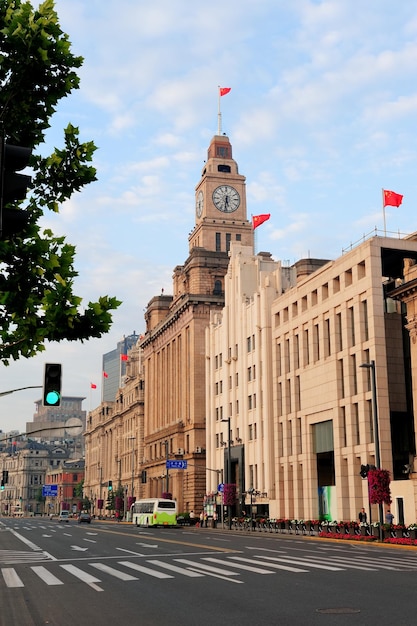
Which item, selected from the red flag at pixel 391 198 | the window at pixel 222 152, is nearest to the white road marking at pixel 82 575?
the red flag at pixel 391 198

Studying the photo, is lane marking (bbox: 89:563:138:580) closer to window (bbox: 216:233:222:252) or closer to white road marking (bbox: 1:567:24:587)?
white road marking (bbox: 1:567:24:587)

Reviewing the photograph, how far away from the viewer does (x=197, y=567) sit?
25.2 m

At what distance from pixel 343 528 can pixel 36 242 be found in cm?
4004

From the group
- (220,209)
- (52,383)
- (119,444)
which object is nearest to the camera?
(52,383)

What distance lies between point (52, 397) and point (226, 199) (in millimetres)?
103862

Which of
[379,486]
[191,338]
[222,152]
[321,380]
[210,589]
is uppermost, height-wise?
[222,152]

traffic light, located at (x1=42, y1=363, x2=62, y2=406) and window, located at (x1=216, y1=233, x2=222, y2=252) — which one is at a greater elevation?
window, located at (x1=216, y1=233, x2=222, y2=252)

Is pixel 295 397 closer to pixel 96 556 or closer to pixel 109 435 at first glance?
pixel 96 556

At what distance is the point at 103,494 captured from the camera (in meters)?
170

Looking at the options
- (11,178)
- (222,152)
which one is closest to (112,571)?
(11,178)

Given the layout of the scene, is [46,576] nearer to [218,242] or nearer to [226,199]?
[218,242]

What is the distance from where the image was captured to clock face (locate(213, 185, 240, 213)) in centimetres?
11898

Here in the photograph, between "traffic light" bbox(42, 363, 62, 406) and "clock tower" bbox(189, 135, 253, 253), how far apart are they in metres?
97.9

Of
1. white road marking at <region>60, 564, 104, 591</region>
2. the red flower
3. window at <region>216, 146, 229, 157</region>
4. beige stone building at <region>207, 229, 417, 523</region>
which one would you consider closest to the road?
white road marking at <region>60, 564, 104, 591</region>
